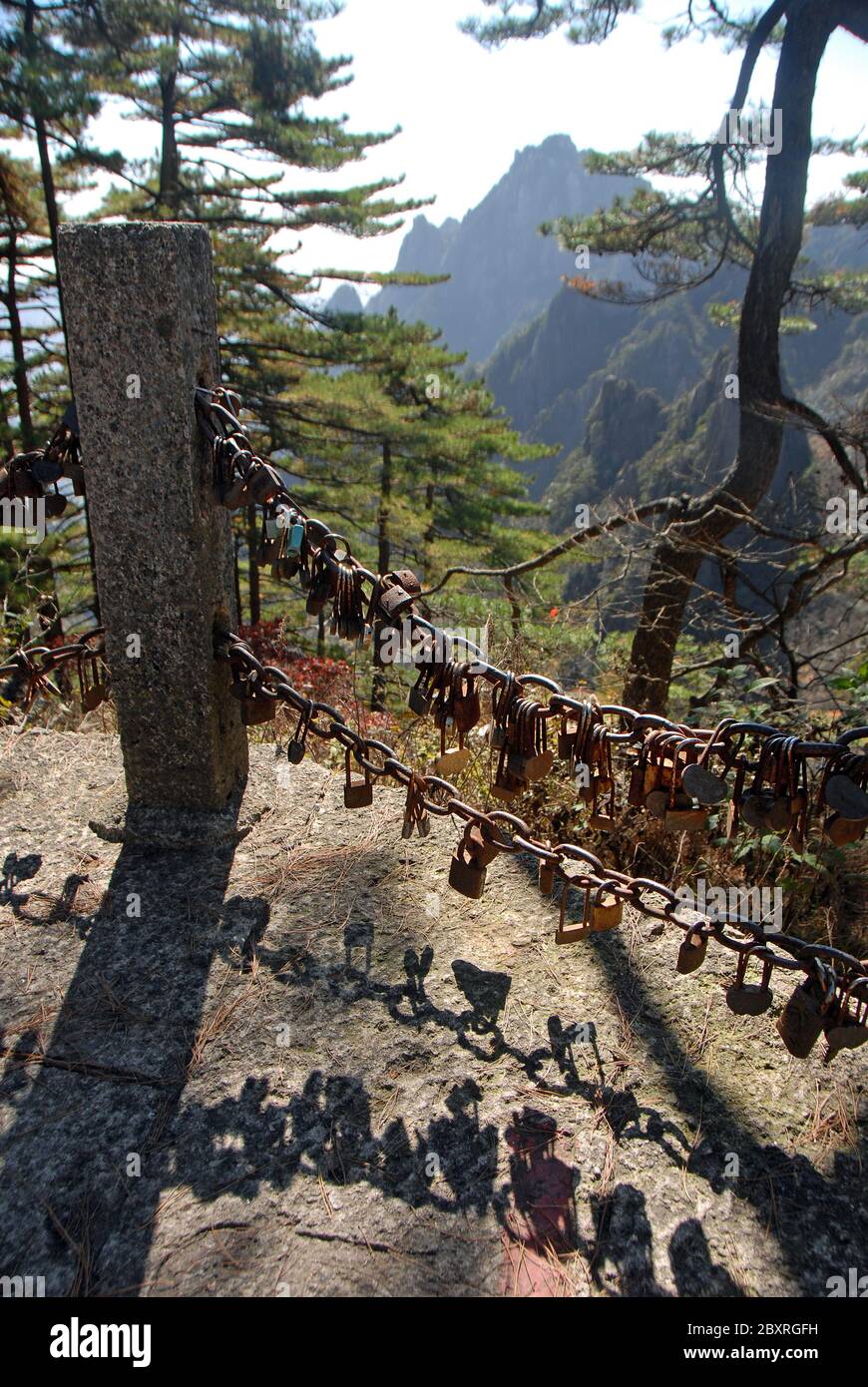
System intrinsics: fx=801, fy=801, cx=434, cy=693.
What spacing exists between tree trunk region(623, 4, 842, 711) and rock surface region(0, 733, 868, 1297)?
4.05 m

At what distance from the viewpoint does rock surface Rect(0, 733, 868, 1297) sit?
4.80ft

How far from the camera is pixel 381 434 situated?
1291 cm

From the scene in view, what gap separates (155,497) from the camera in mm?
2184

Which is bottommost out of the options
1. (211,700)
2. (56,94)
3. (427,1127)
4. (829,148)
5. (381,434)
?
(427,1127)

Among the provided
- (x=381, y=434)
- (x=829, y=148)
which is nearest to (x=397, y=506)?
(x=381, y=434)

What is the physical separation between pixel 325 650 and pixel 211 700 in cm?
1270

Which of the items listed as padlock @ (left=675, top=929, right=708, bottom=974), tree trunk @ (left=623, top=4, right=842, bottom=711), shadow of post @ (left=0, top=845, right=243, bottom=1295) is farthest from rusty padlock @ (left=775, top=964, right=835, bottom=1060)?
tree trunk @ (left=623, top=4, right=842, bottom=711)

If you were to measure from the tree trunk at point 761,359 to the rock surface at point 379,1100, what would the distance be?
13.3ft

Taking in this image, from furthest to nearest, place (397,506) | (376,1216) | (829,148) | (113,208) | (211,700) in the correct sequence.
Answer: (397,506), (113,208), (829,148), (211,700), (376,1216)

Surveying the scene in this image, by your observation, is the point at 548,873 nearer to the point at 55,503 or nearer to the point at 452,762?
the point at 452,762

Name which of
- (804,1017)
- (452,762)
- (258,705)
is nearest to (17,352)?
(258,705)

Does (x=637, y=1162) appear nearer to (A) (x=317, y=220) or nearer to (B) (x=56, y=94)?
(B) (x=56, y=94)

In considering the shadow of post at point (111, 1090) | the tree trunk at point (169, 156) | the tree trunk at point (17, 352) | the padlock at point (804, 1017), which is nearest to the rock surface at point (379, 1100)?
the shadow of post at point (111, 1090)

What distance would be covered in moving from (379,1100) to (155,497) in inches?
63.8
